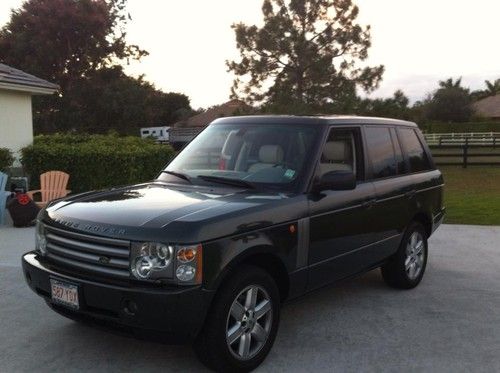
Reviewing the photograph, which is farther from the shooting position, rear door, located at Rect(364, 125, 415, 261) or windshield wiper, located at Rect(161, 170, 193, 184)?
rear door, located at Rect(364, 125, 415, 261)

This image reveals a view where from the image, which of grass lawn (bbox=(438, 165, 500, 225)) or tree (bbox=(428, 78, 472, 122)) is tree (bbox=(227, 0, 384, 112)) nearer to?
grass lawn (bbox=(438, 165, 500, 225))

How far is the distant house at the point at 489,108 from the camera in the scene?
2373 inches

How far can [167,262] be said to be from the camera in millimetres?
3408

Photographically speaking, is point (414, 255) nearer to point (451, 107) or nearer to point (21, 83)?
point (21, 83)

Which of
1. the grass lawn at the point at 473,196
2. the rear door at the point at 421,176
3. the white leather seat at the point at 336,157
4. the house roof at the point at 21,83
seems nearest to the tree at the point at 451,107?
the grass lawn at the point at 473,196

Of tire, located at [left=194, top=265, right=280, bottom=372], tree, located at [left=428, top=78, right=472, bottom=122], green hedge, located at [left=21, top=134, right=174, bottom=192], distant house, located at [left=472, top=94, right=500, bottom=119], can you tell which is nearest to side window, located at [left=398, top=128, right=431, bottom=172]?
tire, located at [left=194, top=265, right=280, bottom=372]

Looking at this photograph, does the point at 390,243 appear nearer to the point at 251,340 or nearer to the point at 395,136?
the point at 395,136

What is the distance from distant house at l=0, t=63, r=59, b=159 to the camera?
13.0 metres

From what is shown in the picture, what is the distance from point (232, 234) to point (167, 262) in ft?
1.58

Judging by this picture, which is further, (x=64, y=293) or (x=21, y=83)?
(x=21, y=83)

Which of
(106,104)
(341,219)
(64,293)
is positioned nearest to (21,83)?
(64,293)

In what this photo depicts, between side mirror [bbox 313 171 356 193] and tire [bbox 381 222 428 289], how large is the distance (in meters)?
1.67

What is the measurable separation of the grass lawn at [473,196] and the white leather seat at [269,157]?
6.32 metres

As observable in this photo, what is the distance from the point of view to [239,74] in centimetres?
2755
